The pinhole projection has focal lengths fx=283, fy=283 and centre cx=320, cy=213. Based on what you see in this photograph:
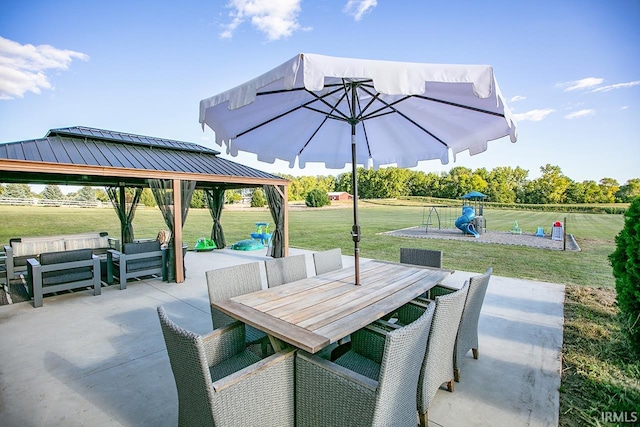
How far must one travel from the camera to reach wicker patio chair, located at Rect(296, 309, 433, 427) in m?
1.30

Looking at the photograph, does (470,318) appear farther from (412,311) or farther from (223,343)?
(223,343)

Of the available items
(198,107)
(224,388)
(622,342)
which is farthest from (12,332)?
(622,342)

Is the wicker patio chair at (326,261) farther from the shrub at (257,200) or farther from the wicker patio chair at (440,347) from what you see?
the shrub at (257,200)

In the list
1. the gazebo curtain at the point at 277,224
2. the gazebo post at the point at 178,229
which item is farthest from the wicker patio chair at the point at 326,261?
the gazebo curtain at the point at 277,224

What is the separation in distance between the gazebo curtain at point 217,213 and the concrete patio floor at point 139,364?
16.8ft

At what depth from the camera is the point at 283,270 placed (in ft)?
10.1

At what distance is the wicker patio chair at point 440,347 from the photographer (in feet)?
5.79

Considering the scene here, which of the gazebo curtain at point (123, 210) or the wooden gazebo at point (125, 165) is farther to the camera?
the gazebo curtain at point (123, 210)

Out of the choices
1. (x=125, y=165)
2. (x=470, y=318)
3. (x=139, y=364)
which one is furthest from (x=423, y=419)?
(x=125, y=165)

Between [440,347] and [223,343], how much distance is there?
4.92 ft

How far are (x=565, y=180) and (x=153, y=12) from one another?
4402 cm

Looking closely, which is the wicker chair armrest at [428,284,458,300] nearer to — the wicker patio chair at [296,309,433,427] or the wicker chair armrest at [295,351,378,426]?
the wicker patio chair at [296,309,433,427]

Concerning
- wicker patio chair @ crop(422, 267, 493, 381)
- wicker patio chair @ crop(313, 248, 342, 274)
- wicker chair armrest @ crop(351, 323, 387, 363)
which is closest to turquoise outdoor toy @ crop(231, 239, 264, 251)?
wicker patio chair @ crop(313, 248, 342, 274)

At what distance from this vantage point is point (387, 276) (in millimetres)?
2941
